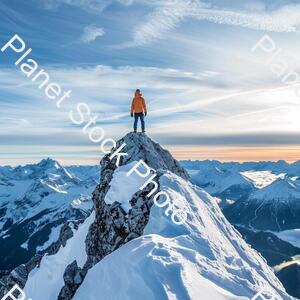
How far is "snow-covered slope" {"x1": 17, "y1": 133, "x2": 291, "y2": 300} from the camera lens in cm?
1920

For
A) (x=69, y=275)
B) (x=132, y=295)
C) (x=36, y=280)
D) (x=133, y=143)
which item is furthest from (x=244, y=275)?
(x=36, y=280)

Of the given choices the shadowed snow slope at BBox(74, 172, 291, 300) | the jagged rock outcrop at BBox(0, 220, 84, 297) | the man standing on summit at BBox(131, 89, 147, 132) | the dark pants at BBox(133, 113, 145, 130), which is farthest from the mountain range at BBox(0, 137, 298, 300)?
the man standing on summit at BBox(131, 89, 147, 132)

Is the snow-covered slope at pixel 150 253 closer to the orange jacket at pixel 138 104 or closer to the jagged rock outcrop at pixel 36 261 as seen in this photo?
the jagged rock outcrop at pixel 36 261

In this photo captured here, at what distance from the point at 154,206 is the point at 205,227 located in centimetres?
375

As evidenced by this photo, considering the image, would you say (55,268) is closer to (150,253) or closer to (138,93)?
(138,93)

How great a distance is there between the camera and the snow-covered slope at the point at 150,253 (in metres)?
19.2

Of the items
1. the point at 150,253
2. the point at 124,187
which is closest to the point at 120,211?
the point at 124,187

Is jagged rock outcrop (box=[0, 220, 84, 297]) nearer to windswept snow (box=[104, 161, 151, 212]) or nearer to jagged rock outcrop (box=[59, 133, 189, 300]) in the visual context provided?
jagged rock outcrop (box=[59, 133, 189, 300])

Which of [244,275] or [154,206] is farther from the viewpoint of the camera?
[154,206]

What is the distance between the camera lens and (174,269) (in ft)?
63.7

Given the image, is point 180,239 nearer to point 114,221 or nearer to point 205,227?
point 205,227

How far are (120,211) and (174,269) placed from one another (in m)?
13.4

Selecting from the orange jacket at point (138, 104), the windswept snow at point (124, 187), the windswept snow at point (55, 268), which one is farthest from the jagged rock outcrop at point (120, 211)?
the orange jacket at point (138, 104)

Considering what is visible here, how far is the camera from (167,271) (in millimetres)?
19234
